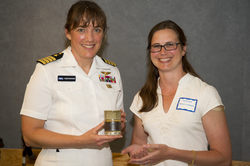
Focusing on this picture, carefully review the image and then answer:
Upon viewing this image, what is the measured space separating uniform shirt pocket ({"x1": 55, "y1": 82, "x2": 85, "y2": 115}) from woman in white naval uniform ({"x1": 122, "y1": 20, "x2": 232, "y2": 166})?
52 cm

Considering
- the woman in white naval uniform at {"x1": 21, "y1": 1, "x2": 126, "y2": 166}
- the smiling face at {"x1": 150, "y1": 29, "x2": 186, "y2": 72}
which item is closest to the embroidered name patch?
the woman in white naval uniform at {"x1": 21, "y1": 1, "x2": 126, "y2": 166}

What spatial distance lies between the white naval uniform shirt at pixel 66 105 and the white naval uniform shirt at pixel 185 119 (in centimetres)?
44

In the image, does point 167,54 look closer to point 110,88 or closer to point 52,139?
point 110,88

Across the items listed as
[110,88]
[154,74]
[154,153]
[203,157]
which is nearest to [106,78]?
[110,88]

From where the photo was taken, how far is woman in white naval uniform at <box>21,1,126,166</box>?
1634mm

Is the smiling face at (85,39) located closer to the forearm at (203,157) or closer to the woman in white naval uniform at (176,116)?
the woman in white naval uniform at (176,116)

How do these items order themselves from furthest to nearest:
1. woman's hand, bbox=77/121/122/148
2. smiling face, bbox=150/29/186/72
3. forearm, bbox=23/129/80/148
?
smiling face, bbox=150/29/186/72, forearm, bbox=23/129/80/148, woman's hand, bbox=77/121/122/148

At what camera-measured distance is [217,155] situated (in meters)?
1.67

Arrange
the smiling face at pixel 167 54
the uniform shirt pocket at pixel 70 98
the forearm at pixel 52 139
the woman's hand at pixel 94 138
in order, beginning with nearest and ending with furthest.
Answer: the woman's hand at pixel 94 138, the forearm at pixel 52 139, the uniform shirt pocket at pixel 70 98, the smiling face at pixel 167 54

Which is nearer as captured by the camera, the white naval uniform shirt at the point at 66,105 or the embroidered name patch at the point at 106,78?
the white naval uniform shirt at the point at 66,105

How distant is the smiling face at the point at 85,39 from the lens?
1.81 m

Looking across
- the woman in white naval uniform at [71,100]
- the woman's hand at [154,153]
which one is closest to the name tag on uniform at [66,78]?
the woman in white naval uniform at [71,100]

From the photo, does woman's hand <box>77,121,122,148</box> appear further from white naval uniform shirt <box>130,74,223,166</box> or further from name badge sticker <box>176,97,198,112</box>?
name badge sticker <box>176,97,198,112</box>

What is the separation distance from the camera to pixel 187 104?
1.82 metres
